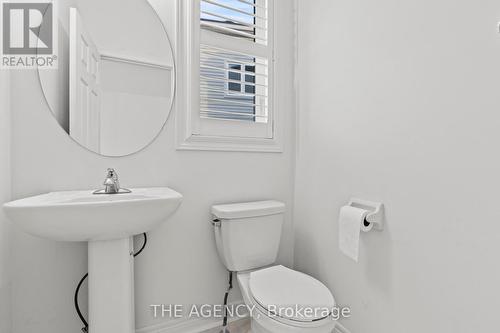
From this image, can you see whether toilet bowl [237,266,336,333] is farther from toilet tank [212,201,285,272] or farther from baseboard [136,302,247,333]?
baseboard [136,302,247,333]

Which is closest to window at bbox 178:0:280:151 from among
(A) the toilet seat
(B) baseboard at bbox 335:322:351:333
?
(A) the toilet seat

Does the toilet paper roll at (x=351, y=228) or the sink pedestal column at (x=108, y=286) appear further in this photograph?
the toilet paper roll at (x=351, y=228)

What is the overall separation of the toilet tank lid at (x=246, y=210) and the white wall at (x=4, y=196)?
90cm

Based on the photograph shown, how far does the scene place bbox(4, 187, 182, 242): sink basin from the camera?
0.83m

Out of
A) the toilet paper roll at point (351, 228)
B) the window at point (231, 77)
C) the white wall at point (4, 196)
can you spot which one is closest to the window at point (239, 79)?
the window at point (231, 77)

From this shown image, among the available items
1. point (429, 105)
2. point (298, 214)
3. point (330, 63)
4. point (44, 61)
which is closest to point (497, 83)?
point (429, 105)

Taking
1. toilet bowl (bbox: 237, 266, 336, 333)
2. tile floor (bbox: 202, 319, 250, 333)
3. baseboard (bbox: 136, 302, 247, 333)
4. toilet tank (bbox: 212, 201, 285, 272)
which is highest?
toilet tank (bbox: 212, 201, 285, 272)

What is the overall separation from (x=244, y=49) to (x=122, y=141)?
92 centimetres

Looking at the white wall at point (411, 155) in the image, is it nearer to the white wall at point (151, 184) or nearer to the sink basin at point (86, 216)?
the white wall at point (151, 184)

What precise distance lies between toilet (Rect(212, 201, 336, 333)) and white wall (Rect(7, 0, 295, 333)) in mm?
142

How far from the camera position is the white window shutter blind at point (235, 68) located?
151cm

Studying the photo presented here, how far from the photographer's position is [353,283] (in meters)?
1.33

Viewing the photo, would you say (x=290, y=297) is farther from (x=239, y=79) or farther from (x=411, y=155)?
(x=239, y=79)

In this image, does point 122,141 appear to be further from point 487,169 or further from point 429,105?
point 487,169
